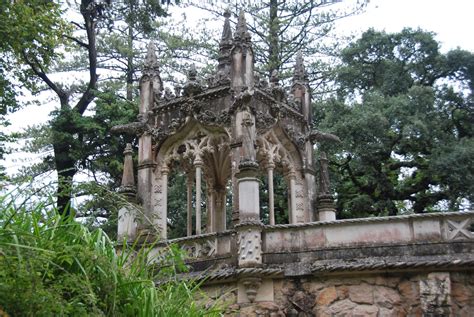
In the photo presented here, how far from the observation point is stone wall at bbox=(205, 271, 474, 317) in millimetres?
7812

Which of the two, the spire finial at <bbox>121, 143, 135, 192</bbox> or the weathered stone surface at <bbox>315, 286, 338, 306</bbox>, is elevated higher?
the spire finial at <bbox>121, 143, 135, 192</bbox>

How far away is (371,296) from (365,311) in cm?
21

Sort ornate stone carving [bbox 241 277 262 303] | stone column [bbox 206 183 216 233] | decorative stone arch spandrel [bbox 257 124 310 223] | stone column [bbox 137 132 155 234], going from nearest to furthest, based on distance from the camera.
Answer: ornate stone carving [bbox 241 277 262 303] < stone column [bbox 137 132 155 234] < decorative stone arch spandrel [bbox 257 124 310 223] < stone column [bbox 206 183 216 233]

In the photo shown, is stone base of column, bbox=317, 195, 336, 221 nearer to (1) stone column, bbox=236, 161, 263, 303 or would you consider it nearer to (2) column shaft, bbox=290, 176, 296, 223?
(2) column shaft, bbox=290, 176, 296, 223

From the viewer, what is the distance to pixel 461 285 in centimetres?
787

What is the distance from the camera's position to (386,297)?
8.16 m

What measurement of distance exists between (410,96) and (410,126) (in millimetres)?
1091

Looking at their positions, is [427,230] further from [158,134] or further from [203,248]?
[158,134]

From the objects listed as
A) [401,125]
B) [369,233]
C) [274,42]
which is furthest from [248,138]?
[274,42]

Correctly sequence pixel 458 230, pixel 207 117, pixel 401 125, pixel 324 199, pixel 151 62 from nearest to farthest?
pixel 458 230 → pixel 207 117 → pixel 324 199 → pixel 151 62 → pixel 401 125

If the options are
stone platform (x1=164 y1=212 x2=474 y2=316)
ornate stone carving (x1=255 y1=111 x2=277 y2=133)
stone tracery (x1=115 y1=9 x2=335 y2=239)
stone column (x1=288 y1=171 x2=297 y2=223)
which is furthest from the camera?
stone column (x1=288 y1=171 x2=297 y2=223)

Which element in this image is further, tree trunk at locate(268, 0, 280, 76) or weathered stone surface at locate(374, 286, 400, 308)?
tree trunk at locate(268, 0, 280, 76)

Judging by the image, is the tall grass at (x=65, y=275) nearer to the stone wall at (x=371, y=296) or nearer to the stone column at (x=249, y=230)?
the stone wall at (x=371, y=296)

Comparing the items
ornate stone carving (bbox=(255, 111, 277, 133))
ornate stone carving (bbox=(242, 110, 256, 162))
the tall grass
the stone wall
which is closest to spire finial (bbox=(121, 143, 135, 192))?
ornate stone carving (bbox=(242, 110, 256, 162))
